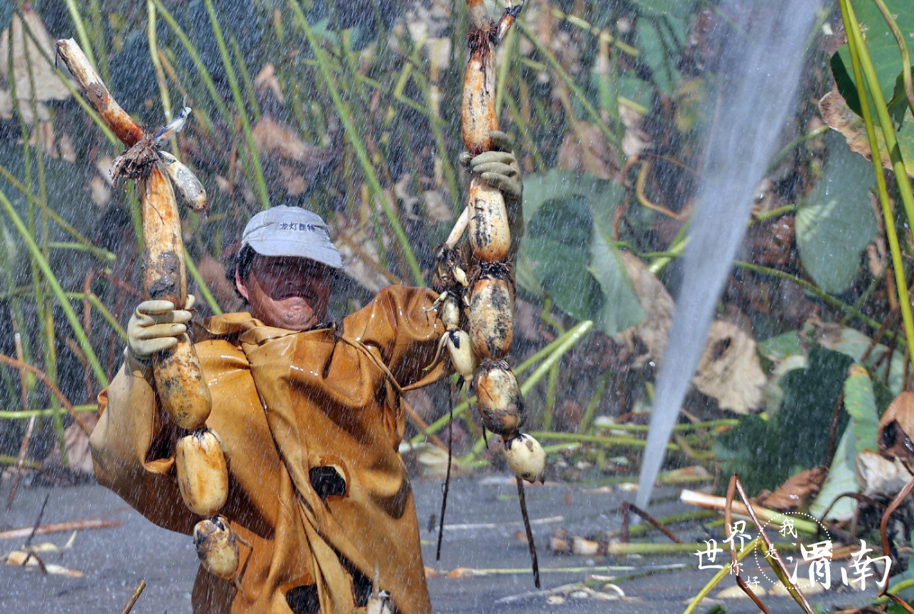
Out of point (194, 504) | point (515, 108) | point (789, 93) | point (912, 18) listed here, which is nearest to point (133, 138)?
point (194, 504)

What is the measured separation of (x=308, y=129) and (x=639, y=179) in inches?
47.7

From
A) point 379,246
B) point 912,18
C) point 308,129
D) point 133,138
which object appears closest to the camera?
point 133,138

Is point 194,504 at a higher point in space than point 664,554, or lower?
higher

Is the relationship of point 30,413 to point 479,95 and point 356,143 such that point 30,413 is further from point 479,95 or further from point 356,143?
point 479,95

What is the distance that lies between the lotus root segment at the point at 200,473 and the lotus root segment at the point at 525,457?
15.0 inches

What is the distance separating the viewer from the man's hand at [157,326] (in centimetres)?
126

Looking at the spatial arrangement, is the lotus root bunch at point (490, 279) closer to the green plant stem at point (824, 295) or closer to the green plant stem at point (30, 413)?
the green plant stem at point (824, 295)

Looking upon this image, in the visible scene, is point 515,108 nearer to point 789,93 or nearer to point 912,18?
point 789,93

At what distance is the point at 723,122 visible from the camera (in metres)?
3.71

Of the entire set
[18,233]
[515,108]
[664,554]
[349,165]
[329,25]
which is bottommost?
[664,554]

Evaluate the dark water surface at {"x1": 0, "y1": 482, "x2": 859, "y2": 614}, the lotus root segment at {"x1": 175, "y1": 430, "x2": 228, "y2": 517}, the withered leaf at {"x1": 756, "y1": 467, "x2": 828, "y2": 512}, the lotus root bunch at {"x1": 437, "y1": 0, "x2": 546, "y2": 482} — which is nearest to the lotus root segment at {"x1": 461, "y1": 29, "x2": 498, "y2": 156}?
the lotus root bunch at {"x1": 437, "y1": 0, "x2": 546, "y2": 482}

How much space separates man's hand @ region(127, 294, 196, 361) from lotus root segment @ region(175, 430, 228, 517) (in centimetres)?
12

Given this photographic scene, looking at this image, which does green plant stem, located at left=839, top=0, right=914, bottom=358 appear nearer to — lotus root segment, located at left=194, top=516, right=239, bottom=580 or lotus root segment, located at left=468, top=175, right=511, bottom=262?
lotus root segment, located at left=468, top=175, right=511, bottom=262

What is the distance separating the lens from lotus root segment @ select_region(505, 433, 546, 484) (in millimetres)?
1356
